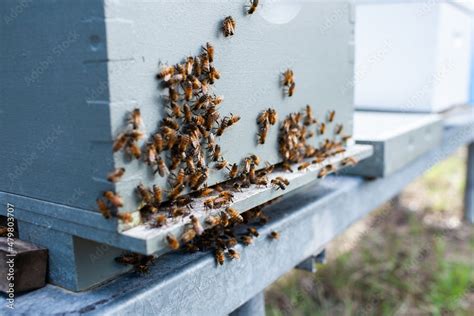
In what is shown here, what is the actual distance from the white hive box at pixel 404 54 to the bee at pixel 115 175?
108 inches

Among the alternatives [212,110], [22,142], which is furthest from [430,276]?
[22,142]

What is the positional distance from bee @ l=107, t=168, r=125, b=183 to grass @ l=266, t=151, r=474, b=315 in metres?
2.88

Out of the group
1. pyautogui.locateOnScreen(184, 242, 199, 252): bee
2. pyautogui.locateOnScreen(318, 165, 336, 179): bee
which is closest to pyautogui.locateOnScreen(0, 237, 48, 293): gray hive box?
pyautogui.locateOnScreen(184, 242, 199, 252): bee

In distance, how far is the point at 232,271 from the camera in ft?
5.60

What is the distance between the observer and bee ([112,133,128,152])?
1.21 meters

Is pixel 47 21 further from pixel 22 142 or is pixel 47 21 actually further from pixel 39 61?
pixel 22 142

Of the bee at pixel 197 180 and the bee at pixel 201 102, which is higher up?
the bee at pixel 201 102

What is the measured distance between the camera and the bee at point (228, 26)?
1.51 m

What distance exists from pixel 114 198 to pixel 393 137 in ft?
5.94

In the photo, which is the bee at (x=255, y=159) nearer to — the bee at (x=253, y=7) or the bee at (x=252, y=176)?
the bee at (x=252, y=176)

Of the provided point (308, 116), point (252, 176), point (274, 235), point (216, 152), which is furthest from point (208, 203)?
point (308, 116)

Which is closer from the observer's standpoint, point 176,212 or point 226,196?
point 176,212

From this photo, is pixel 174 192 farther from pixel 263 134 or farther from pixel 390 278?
pixel 390 278

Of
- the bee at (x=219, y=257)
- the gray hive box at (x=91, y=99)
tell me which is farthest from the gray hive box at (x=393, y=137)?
the bee at (x=219, y=257)
